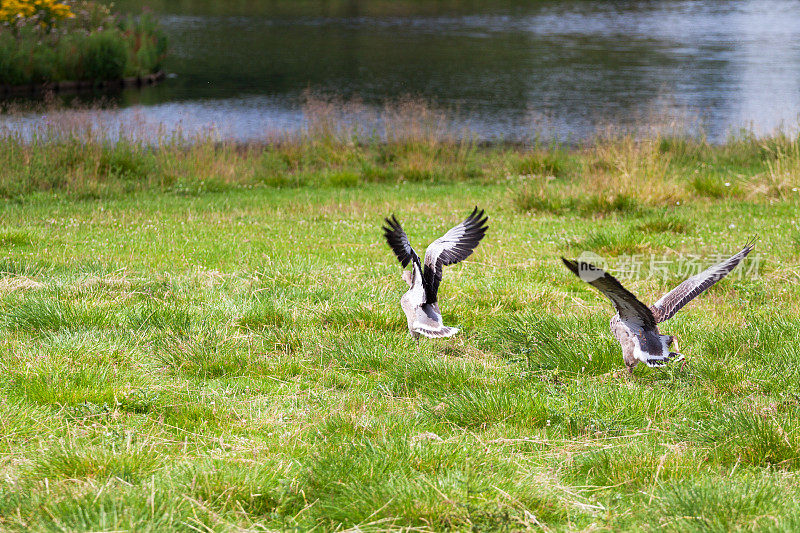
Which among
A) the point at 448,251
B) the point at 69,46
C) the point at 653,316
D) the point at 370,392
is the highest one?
the point at 69,46

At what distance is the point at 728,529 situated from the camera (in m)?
2.77

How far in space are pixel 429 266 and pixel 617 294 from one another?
1.34 meters

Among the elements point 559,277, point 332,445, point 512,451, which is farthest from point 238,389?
point 559,277

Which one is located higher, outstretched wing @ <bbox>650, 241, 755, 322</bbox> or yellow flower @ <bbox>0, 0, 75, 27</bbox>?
yellow flower @ <bbox>0, 0, 75, 27</bbox>

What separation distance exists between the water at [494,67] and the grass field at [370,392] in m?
12.6

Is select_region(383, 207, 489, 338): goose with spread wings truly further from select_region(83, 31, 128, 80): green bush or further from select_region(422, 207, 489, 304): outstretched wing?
select_region(83, 31, 128, 80): green bush

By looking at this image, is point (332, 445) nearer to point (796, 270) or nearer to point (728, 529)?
point (728, 529)

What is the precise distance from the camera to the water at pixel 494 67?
2612cm

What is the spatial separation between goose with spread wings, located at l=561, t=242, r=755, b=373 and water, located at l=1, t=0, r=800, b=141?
16005mm

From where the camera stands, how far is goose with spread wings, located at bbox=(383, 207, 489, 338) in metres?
4.74

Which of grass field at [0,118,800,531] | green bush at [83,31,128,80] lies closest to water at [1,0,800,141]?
green bush at [83,31,128,80]

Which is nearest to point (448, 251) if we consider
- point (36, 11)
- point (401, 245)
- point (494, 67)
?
point (401, 245)

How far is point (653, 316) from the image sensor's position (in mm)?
4043

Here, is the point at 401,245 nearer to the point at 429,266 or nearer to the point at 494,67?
the point at 429,266
